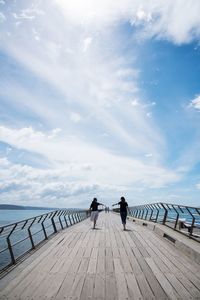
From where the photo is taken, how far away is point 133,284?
5102 mm

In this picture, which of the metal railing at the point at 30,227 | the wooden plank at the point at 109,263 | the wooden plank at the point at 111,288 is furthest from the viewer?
the metal railing at the point at 30,227

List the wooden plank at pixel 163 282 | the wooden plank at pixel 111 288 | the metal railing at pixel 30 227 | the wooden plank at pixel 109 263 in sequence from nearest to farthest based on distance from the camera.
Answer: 1. the wooden plank at pixel 111 288
2. the wooden plank at pixel 163 282
3. the wooden plank at pixel 109 263
4. the metal railing at pixel 30 227

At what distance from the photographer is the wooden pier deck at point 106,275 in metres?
4.65

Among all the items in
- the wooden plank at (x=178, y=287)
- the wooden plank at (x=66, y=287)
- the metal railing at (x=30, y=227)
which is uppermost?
the metal railing at (x=30, y=227)

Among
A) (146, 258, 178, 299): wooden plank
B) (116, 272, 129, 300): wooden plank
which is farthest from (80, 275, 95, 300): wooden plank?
(146, 258, 178, 299): wooden plank

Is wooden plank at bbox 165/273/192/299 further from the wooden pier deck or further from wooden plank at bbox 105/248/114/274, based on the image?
wooden plank at bbox 105/248/114/274

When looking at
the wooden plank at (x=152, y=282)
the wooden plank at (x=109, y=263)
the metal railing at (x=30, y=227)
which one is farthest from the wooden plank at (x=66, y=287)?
the metal railing at (x=30, y=227)

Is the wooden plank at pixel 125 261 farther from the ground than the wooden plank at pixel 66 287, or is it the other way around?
the wooden plank at pixel 125 261

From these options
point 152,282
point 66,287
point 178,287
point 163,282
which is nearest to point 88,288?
point 66,287

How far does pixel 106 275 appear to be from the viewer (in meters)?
5.68

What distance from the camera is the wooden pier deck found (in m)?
4.65

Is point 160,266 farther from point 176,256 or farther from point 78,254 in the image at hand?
point 78,254

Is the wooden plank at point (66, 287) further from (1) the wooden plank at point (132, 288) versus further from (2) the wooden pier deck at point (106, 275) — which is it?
(1) the wooden plank at point (132, 288)

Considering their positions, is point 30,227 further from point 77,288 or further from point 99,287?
point 99,287
